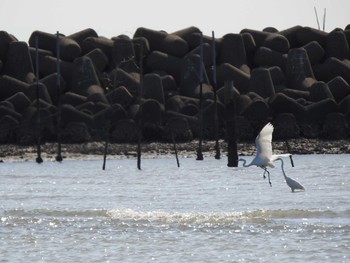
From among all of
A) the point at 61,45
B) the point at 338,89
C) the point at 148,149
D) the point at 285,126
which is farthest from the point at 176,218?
the point at 61,45

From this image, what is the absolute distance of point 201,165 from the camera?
52656 mm

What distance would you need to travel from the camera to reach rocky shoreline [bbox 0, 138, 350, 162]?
2283 inches

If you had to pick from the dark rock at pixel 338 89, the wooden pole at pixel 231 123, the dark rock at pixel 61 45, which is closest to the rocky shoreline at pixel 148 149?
the dark rock at pixel 338 89

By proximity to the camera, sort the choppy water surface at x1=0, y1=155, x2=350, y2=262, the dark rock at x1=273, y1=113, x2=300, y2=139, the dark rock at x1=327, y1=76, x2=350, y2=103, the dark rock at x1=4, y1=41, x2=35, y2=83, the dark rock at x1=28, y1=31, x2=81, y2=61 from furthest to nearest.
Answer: the dark rock at x1=28, y1=31, x2=81, y2=61 → the dark rock at x1=4, y1=41, x2=35, y2=83 → the dark rock at x1=327, y1=76, x2=350, y2=103 → the dark rock at x1=273, y1=113, x2=300, y2=139 → the choppy water surface at x1=0, y1=155, x2=350, y2=262

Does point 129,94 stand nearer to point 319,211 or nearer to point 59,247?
point 319,211

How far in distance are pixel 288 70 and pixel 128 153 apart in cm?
1128

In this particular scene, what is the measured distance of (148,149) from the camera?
5888 centimetres

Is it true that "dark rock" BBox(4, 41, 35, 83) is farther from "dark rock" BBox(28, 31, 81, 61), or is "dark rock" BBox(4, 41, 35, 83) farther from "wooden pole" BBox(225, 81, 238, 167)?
"wooden pole" BBox(225, 81, 238, 167)

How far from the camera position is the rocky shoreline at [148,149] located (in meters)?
58.0

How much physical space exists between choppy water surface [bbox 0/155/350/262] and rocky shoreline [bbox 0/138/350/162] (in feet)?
39.1

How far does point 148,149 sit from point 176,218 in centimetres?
3147

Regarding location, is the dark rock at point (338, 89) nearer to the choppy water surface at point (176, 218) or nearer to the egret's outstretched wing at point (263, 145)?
the choppy water surface at point (176, 218)

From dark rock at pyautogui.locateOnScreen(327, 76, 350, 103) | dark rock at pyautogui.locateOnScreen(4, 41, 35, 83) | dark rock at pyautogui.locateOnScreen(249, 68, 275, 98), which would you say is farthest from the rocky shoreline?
dark rock at pyautogui.locateOnScreen(4, 41, 35, 83)

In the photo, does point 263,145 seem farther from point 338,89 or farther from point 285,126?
point 338,89
